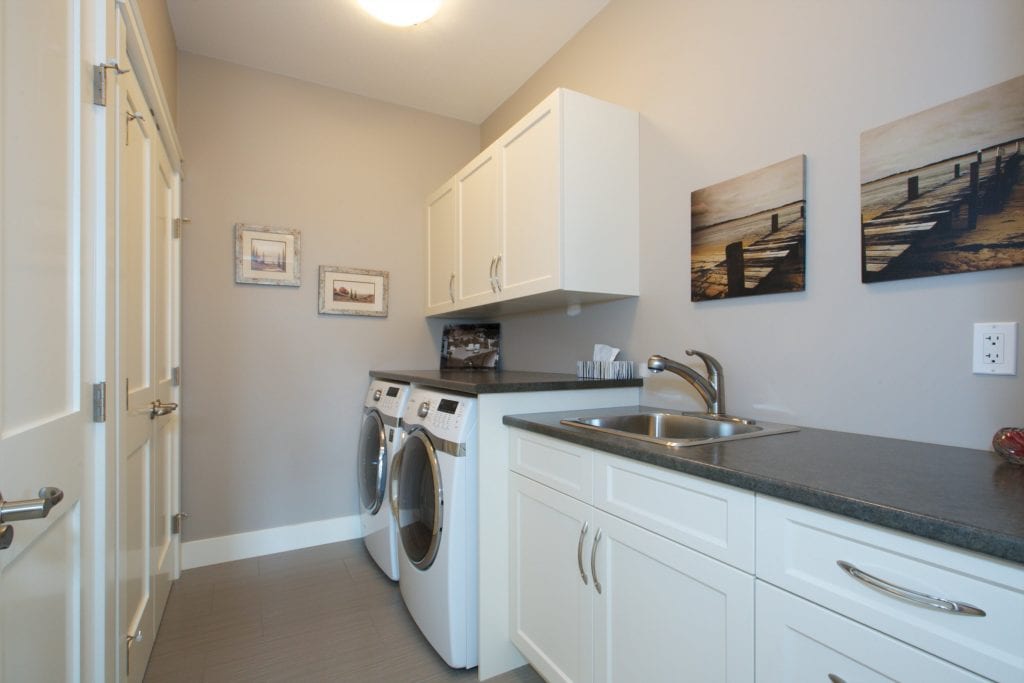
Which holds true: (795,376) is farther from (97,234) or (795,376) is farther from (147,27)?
(147,27)

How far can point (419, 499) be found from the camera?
1937mm

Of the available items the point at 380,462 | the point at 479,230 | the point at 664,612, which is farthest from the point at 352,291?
the point at 664,612

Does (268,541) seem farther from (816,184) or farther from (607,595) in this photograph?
(816,184)

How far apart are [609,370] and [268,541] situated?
2135 millimetres

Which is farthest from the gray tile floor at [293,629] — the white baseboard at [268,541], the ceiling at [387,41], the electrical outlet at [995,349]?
the ceiling at [387,41]

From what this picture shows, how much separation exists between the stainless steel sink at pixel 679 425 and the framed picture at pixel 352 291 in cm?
182

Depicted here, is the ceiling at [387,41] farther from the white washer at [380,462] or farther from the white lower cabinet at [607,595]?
the white lower cabinet at [607,595]

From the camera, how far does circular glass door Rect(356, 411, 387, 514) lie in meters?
2.31

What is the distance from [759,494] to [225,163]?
2.93 m

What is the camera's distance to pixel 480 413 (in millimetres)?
1650

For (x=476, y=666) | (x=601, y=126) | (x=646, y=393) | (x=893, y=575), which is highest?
(x=601, y=126)

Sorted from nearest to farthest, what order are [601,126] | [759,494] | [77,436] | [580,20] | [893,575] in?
[893,575] → [759,494] → [77,436] → [601,126] → [580,20]

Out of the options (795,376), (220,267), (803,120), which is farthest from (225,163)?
(795,376)

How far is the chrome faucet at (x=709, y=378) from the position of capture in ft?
5.16
